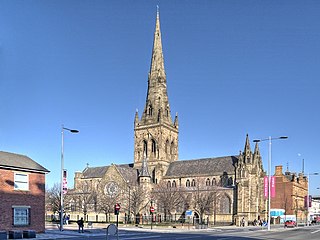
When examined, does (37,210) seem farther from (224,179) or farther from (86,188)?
(86,188)

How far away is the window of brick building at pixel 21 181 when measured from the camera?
33875mm

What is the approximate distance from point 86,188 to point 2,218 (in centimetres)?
7447

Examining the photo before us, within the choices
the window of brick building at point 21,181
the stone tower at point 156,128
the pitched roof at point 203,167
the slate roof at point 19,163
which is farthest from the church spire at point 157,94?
the window of brick building at point 21,181

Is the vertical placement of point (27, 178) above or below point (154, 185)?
above

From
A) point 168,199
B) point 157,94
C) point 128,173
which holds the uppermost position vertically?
point 157,94

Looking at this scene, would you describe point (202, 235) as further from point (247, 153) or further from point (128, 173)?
point (128, 173)

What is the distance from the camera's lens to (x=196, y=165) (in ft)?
333

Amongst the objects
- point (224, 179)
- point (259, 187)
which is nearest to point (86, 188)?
point (224, 179)

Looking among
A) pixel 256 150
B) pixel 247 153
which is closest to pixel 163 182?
pixel 247 153

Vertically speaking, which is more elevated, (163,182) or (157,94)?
(157,94)

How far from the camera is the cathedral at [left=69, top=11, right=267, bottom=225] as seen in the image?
8525 cm

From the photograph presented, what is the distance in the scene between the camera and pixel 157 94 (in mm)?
107375

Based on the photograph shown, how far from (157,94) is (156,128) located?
31.2 ft

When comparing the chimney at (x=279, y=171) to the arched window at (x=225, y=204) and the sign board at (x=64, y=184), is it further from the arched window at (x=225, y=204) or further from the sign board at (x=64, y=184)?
the sign board at (x=64, y=184)
